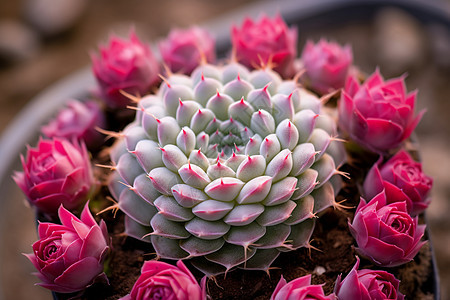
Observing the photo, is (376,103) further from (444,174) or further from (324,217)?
(444,174)

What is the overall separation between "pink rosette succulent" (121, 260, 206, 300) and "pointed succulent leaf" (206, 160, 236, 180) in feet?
0.34

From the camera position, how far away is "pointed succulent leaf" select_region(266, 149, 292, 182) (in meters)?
0.51

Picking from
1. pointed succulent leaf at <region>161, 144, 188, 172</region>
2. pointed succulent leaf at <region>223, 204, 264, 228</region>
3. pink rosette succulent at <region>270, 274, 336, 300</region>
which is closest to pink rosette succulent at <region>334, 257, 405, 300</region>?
pink rosette succulent at <region>270, 274, 336, 300</region>

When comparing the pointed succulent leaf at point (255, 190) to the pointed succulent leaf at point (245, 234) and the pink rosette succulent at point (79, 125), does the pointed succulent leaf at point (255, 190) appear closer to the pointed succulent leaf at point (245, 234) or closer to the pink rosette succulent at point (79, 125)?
the pointed succulent leaf at point (245, 234)

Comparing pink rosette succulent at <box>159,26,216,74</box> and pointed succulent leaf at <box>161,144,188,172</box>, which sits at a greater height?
pink rosette succulent at <box>159,26,216,74</box>

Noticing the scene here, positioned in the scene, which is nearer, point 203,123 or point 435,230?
point 203,123

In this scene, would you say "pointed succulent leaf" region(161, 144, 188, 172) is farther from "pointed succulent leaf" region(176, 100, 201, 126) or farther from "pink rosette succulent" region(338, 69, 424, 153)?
"pink rosette succulent" region(338, 69, 424, 153)

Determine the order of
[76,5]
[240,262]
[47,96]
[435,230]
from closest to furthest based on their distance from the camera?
1. [240,262]
2. [47,96]
3. [435,230]
4. [76,5]

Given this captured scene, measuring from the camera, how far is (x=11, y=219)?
3.87ft

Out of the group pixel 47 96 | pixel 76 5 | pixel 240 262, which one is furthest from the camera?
pixel 76 5

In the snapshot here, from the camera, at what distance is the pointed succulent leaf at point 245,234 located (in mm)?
508

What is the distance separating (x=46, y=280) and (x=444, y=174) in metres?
1.07

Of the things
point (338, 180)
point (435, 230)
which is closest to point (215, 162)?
point (338, 180)

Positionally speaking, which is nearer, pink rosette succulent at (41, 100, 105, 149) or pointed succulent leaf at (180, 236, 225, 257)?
pointed succulent leaf at (180, 236, 225, 257)
